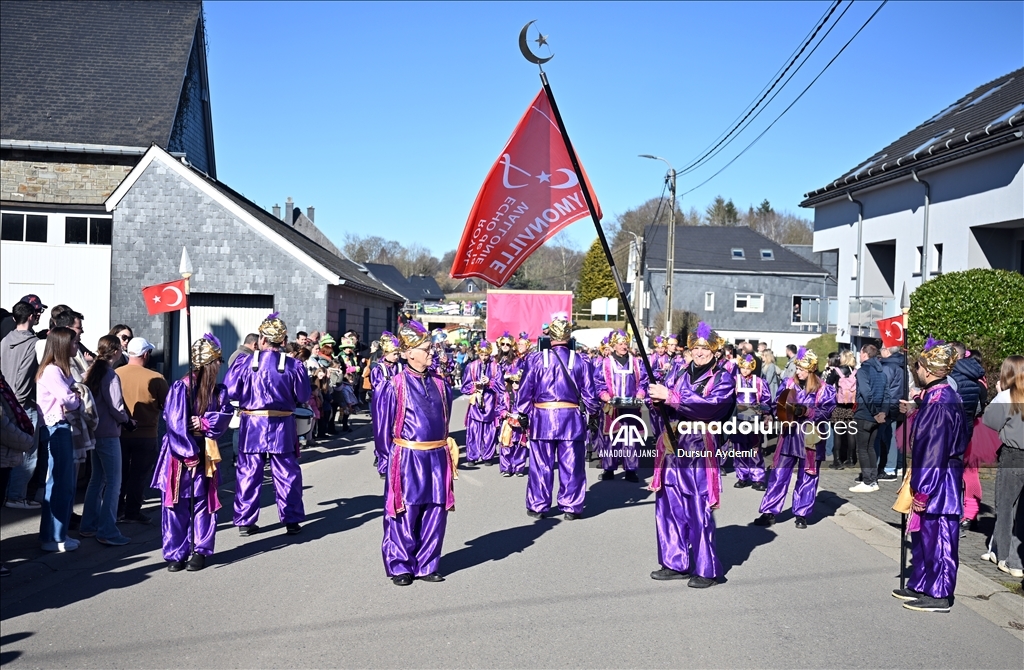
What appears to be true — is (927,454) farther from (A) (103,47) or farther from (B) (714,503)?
(A) (103,47)

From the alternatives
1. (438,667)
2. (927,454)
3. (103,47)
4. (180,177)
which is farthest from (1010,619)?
(103,47)

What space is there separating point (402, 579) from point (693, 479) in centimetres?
221

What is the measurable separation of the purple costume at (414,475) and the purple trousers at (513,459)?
6.34 meters

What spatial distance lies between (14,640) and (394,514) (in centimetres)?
247

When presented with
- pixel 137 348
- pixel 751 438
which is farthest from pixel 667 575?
pixel 751 438

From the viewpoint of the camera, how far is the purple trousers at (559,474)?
9609 millimetres

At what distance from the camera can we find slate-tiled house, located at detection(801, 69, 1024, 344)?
18.4 m

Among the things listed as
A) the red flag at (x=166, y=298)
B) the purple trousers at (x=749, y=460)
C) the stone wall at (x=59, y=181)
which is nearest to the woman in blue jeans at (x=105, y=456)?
the red flag at (x=166, y=298)

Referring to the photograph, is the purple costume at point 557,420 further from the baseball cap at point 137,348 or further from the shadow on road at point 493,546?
the baseball cap at point 137,348

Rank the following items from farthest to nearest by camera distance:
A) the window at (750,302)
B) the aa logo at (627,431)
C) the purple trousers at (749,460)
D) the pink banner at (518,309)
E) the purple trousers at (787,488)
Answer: the window at (750,302) < the pink banner at (518,309) < the aa logo at (627,431) < the purple trousers at (749,460) < the purple trousers at (787,488)

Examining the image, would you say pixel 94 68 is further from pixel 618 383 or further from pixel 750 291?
pixel 750 291

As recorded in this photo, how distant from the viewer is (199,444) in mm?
7062

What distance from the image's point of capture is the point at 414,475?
6.73m

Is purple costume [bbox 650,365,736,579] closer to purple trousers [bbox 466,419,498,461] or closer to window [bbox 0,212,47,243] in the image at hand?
purple trousers [bbox 466,419,498,461]
